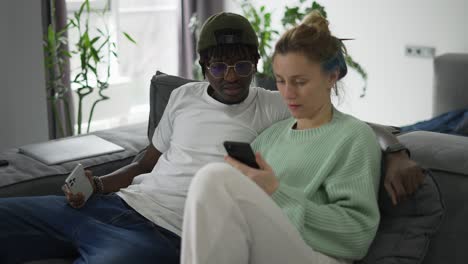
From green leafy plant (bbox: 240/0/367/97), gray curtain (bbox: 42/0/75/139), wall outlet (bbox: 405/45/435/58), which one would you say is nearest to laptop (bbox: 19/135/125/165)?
gray curtain (bbox: 42/0/75/139)

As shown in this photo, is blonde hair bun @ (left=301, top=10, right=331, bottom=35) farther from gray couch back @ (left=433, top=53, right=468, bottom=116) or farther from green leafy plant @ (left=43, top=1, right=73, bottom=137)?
green leafy plant @ (left=43, top=1, right=73, bottom=137)

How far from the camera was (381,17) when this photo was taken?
4105 mm

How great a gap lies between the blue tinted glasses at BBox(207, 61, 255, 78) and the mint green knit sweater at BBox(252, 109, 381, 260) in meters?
0.33

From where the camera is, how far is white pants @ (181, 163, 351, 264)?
1428 millimetres

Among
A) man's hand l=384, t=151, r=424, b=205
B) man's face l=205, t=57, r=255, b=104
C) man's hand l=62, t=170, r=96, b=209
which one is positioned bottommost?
man's hand l=62, t=170, r=96, b=209

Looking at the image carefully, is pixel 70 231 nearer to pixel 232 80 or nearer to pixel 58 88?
pixel 232 80

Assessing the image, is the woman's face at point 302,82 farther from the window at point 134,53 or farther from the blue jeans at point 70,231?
the window at point 134,53

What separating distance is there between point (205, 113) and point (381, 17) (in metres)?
2.32

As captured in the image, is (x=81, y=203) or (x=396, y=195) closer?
(x=396, y=195)

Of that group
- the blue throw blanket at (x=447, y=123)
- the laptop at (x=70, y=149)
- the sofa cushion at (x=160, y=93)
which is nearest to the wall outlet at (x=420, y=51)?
the blue throw blanket at (x=447, y=123)

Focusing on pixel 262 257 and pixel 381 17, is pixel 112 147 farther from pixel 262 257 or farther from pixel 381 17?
pixel 381 17

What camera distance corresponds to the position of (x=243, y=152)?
157cm

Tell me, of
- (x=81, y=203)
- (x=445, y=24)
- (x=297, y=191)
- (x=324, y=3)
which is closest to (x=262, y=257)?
(x=297, y=191)

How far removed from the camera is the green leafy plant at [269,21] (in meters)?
3.97
